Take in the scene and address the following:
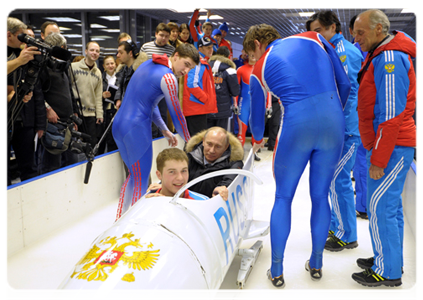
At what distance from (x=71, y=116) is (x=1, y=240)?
1283mm

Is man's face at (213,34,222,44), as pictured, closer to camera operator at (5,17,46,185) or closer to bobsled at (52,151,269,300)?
camera operator at (5,17,46,185)

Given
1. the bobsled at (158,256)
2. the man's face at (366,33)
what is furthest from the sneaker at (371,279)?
the man's face at (366,33)

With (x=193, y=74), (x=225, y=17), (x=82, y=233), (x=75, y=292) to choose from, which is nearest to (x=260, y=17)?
(x=225, y=17)

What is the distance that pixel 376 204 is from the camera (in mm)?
2057

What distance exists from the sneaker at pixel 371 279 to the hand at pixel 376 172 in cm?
60

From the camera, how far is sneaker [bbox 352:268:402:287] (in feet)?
6.91

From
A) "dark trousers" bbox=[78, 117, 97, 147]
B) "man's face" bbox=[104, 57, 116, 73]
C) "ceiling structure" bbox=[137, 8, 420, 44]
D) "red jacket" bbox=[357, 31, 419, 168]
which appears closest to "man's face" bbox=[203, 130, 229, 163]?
"red jacket" bbox=[357, 31, 419, 168]

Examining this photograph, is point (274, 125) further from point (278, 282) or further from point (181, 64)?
point (278, 282)

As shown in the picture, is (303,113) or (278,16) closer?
(303,113)

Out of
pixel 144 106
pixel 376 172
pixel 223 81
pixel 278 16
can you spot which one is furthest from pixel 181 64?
pixel 278 16

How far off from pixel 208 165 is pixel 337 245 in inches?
44.4

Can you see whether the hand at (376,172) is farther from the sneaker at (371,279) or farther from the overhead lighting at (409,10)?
the overhead lighting at (409,10)

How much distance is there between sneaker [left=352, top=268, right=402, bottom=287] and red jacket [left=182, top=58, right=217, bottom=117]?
9.62ft

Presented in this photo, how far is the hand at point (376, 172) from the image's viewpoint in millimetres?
1970
